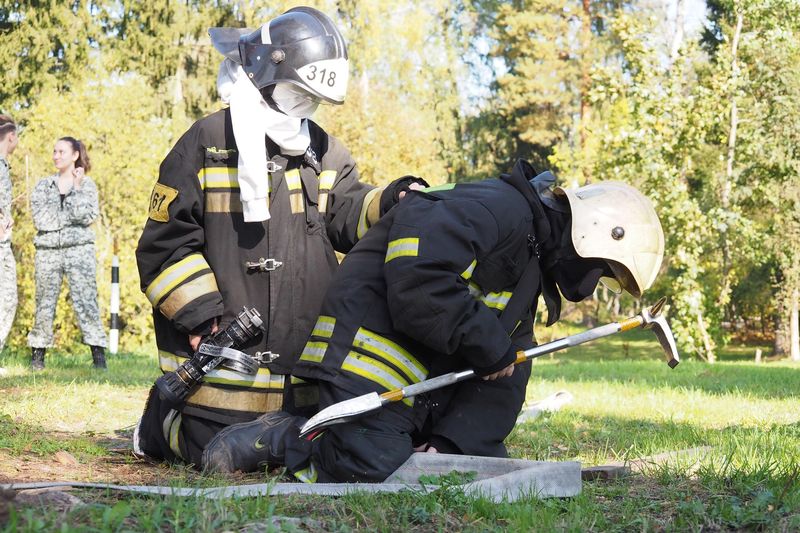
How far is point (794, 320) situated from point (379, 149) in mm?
11034

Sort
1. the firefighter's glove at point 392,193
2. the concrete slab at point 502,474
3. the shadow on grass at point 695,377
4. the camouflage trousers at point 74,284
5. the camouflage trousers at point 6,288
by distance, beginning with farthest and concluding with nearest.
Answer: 1. the camouflage trousers at point 74,284
2. the shadow on grass at point 695,377
3. the camouflage trousers at point 6,288
4. the firefighter's glove at point 392,193
5. the concrete slab at point 502,474

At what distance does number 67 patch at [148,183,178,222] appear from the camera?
4.48m

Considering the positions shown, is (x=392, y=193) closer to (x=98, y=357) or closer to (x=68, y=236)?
(x=98, y=357)

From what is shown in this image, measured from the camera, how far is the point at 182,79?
2795cm

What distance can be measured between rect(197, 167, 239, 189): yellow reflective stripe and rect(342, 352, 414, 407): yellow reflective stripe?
108 cm

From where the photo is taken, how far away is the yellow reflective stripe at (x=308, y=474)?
4102 mm

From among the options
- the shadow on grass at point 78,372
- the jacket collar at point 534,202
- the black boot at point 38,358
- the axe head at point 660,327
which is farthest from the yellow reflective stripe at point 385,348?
the black boot at point 38,358

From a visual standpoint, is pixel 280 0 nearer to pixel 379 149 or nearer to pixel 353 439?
pixel 379 149

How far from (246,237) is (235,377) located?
668 millimetres

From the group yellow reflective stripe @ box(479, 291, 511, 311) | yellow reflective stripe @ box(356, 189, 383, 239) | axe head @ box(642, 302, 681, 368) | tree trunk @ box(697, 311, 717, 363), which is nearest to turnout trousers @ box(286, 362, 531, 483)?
yellow reflective stripe @ box(479, 291, 511, 311)

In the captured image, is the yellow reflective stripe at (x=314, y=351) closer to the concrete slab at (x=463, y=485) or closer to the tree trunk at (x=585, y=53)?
the concrete slab at (x=463, y=485)

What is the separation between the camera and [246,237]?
4.62 metres

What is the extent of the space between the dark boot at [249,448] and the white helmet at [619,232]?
1.53 metres

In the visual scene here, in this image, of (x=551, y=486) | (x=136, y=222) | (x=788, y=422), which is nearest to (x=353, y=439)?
(x=551, y=486)
